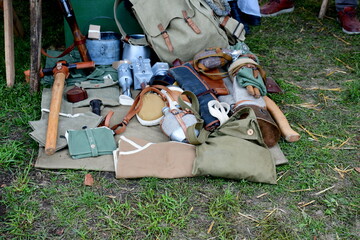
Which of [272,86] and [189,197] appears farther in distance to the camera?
[272,86]

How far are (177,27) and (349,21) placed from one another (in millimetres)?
2899

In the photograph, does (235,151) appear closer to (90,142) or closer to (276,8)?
(90,142)

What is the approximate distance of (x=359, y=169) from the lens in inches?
129

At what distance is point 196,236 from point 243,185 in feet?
2.04

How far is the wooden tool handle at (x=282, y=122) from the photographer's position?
3500mm

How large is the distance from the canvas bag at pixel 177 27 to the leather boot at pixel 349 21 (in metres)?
2.39

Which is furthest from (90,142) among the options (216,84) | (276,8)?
(276,8)

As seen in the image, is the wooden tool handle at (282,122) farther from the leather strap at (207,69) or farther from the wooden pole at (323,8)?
the wooden pole at (323,8)

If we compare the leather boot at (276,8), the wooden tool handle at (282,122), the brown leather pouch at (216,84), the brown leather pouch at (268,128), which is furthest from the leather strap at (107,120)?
the leather boot at (276,8)

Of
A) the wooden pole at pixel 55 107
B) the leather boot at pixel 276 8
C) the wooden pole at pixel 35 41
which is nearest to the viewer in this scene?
the wooden pole at pixel 55 107

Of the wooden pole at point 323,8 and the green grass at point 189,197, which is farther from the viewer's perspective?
the wooden pole at point 323,8

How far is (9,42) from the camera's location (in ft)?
13.2

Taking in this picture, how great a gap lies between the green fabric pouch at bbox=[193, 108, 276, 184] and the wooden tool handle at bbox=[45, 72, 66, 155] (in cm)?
111

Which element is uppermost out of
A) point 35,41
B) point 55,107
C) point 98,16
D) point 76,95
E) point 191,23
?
point 191,23
